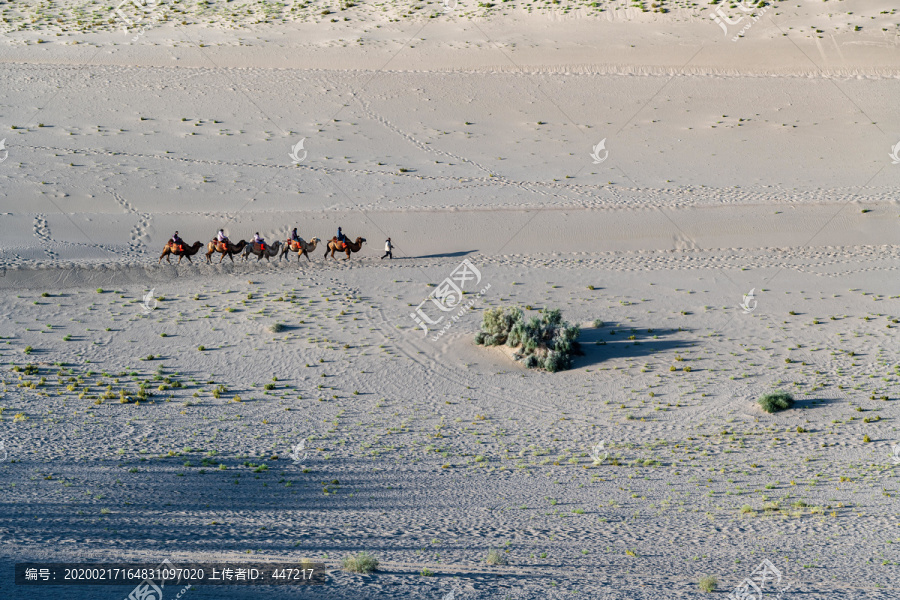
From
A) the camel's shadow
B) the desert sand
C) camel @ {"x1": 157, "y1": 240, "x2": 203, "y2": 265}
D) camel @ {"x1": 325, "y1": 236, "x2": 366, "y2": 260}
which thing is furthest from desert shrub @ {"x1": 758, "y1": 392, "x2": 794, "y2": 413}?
camel @ {"x1": 157, "y1": 240, "x2": 203, "y2": 265}

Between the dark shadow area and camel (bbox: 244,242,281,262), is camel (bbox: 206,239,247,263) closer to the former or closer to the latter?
camel (bbox: 244,242,281,262)

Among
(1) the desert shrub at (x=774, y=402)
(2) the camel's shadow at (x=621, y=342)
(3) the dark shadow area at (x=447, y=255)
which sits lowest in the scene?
(3) the dark shadow area at (x=447, y=255)

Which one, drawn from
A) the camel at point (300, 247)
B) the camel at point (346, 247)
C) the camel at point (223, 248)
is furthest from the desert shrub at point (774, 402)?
the camel at point (223, 248)

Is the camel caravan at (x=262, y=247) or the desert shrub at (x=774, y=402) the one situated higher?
the desert shrub at (x=774, y=402)

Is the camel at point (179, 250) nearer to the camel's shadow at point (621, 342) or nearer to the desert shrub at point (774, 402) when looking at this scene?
the camel's shadow at point (621, 342)

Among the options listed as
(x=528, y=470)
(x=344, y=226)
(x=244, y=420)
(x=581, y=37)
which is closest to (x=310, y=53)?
Result: (x=581, y=37)

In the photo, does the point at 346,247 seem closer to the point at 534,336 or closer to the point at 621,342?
the point at 534,336
